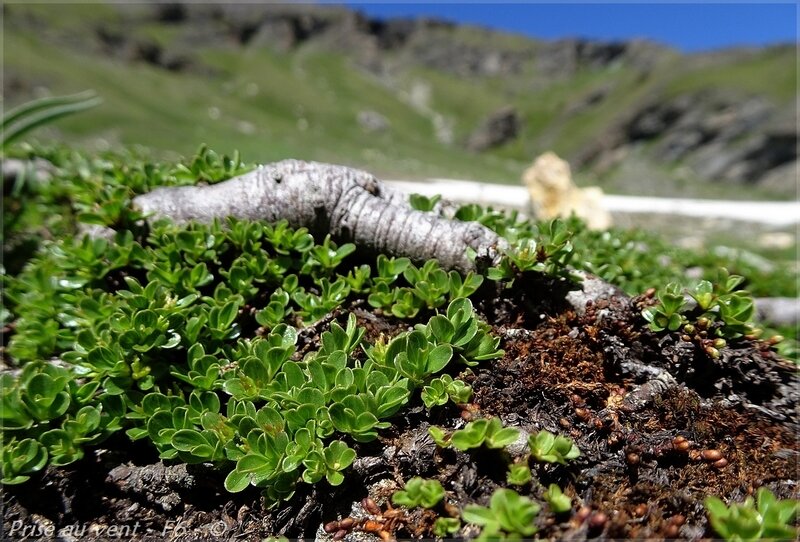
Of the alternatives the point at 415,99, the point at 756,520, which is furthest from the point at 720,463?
the point at 415,99

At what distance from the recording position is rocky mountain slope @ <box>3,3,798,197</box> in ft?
121

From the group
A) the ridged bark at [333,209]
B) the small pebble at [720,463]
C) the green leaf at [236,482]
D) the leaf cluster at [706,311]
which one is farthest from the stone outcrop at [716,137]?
the green leaf at [236,482]

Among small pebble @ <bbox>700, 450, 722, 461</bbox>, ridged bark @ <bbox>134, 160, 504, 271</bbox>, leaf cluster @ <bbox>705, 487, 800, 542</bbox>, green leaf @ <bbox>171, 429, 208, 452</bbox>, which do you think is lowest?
green leaf @ <bbox>171, 429, 208, 452</bbox>

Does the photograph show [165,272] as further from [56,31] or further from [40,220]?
[56,31]

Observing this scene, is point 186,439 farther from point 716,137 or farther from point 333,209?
point 716,137

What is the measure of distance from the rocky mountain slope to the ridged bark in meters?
1.16

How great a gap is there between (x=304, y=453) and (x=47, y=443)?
1.23 m

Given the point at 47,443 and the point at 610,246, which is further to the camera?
the point at 610,246

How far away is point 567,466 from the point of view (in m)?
1.96

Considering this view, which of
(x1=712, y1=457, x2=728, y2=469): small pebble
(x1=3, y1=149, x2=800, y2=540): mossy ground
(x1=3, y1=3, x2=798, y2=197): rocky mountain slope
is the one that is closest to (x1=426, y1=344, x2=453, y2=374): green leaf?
(x1=3, y1=149, x2=800, y2=540): mossy ground

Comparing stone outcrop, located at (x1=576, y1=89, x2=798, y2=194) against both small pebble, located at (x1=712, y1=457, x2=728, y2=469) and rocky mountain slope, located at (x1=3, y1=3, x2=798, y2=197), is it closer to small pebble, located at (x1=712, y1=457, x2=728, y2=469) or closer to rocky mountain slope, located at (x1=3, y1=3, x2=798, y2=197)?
rocky mountain slope, located at (x1=3, y1=3, x2=798, y2=197)

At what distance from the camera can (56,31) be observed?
205 feet

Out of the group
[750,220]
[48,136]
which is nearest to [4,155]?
[750,220]

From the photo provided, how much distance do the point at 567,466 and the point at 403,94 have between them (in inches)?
4358
